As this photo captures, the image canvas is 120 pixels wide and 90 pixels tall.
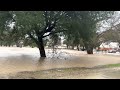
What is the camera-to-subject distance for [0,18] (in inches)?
603

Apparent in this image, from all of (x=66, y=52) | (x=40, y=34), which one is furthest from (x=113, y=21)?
(x=40, y=34)

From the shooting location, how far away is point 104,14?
51.9ft

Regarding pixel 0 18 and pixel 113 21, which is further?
pixel 113 21
